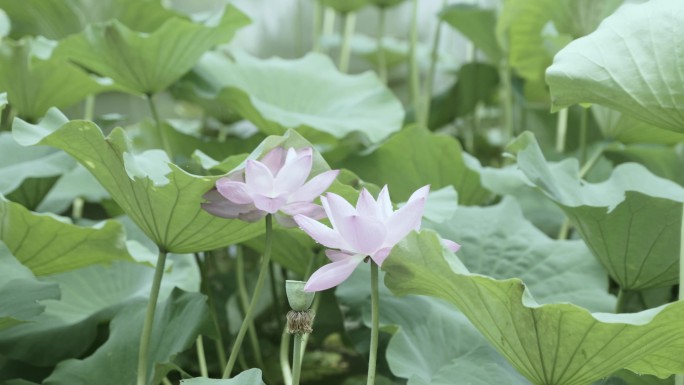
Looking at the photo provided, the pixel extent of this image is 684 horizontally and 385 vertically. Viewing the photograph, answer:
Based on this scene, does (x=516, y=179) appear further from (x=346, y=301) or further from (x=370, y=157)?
(x=346, y=301)

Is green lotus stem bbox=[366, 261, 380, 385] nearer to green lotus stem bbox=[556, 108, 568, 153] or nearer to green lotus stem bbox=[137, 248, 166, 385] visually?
green lotus stem bbox=[137, 248, 166, 385]

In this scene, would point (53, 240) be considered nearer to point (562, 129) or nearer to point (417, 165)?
point (417, 165)

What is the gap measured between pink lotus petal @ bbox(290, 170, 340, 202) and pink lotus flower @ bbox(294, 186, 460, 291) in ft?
0.18

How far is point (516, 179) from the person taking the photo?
131 cm

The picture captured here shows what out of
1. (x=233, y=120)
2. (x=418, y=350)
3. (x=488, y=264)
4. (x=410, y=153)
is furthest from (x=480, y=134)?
(x=418, y=350)

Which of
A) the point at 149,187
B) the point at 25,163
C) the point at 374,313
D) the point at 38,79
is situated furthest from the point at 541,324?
the point at 38,79

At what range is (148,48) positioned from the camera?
1.31 meters

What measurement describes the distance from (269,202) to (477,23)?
3.97ft

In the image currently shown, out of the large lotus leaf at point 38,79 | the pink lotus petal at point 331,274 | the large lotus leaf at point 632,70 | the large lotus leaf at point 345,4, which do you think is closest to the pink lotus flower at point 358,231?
the pink lotus petal at point 331,274

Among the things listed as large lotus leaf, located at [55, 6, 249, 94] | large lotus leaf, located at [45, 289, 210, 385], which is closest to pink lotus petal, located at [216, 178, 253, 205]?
large lotus leaf, located at [45, 289, 210, 385]

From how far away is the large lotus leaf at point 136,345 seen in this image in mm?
957

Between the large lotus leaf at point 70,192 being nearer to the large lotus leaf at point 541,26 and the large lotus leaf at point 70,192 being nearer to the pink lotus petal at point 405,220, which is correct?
the large lotus leaf at point 541,26

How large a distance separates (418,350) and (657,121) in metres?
0.34

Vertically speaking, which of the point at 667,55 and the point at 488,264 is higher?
the point at 667,55
